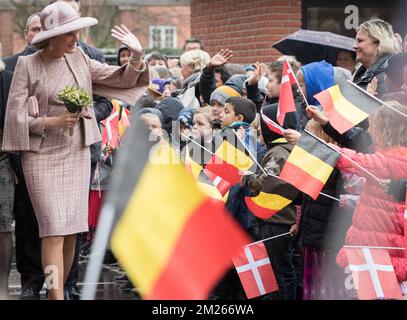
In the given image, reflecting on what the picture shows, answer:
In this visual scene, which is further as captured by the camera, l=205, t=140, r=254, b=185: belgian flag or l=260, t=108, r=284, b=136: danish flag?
l=205, t=140, r=254, b=185: belgian flag

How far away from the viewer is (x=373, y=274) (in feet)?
20.4

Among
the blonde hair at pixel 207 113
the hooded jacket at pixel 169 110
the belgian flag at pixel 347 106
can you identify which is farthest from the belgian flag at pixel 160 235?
the hooded jacket at pixel 169 110

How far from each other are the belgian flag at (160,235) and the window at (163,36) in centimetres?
4069

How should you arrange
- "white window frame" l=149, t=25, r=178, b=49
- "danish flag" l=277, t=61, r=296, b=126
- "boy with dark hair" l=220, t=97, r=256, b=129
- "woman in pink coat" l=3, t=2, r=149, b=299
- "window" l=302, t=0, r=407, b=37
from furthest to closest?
Result: 1. "white window frame" l=149, t=25, r=178, b=49
2. "window" l=302, t=0, r=407, b=37
3. "boy with dark hair" l=220, t=97, r=256, b=129
4. "danish flag" l=277, t=61, r=296, b=126
5. "woman in pink coat" l=3, t=2, r=149, b=299

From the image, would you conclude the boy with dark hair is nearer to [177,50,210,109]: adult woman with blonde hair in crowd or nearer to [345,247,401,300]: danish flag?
[177,50,210,109]: adult woman with blonde hair in crowd

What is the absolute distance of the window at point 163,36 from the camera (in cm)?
4603

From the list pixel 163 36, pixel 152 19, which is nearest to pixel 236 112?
pixel 152 19

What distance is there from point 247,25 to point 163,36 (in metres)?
34.0

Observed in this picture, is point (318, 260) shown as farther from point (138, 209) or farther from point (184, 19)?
point (184, 19)

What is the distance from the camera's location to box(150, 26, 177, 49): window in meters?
46.0

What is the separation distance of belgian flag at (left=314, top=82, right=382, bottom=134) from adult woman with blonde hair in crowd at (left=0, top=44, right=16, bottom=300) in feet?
8.36

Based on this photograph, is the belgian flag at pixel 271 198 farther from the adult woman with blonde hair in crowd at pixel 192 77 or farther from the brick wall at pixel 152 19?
the brick wall at pixel 152 19

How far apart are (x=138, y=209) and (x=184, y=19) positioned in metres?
45.9

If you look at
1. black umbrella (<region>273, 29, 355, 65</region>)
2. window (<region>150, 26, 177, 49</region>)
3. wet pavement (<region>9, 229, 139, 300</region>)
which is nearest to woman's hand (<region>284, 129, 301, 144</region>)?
wet pavement (<region>9, 229, 139, 300</region>)
